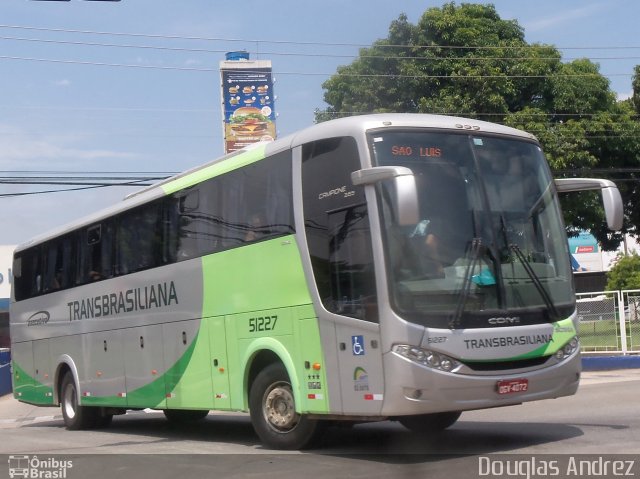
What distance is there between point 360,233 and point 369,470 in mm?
2334

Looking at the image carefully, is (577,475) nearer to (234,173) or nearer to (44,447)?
(234,173)

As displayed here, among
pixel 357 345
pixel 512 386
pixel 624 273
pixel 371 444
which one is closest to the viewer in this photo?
pixel 512 386

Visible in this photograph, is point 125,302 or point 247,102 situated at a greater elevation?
point 247,102

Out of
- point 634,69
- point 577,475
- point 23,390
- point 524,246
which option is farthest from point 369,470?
point 634,69

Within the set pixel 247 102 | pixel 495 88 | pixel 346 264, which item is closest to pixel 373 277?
pixel 346 264

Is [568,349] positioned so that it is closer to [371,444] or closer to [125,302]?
[371,444]

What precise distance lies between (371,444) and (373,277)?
2774mm

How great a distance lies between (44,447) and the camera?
12766mm

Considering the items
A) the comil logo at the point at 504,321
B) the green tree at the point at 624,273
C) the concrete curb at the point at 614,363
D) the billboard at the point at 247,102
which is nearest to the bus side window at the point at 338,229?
the comil logo at the point at 504,321

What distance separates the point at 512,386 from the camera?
9148mm

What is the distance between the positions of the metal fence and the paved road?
6059 mm

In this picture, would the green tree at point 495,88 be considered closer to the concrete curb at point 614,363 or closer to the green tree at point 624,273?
the green tree at point 624,273

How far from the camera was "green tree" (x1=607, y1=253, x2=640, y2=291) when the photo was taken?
28672 mm

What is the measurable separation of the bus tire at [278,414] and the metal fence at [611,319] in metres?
13.0
